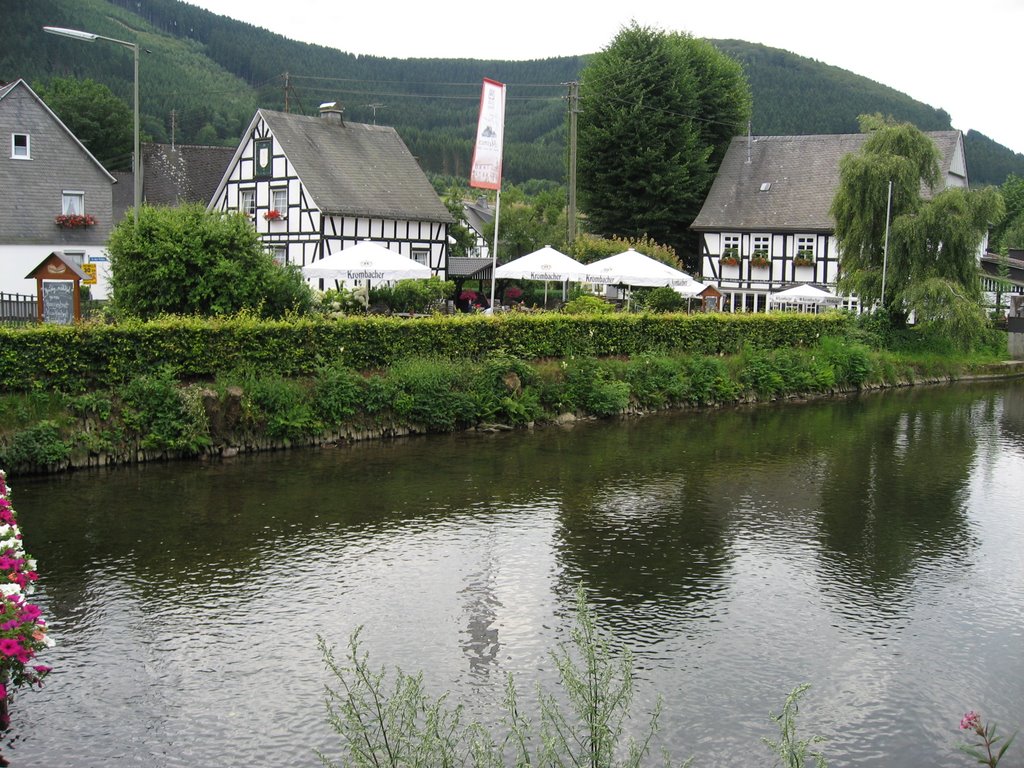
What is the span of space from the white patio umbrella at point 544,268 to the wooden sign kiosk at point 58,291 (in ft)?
36.8

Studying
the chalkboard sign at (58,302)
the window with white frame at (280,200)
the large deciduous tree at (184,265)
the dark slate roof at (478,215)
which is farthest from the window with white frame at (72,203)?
the dark slate roof at (478,215)

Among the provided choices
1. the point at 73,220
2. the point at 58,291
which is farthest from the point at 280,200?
the point at 58,291

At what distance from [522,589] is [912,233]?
26.8m

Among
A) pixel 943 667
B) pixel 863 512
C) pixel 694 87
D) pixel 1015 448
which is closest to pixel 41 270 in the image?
pixel 863 512

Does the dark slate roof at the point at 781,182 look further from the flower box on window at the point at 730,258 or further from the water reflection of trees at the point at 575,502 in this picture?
the water reflection of trees at the point at 575,502

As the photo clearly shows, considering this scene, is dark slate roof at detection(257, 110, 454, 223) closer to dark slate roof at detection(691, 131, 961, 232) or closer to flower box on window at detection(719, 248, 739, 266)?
flower box on window at detection(719, 248, 739, 266)

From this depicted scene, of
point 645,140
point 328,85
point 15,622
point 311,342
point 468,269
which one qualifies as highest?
point 328,85

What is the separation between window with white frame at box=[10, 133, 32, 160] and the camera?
37.6 m

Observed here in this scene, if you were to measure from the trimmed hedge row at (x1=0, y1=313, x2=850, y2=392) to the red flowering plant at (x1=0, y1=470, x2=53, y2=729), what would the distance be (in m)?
9.63

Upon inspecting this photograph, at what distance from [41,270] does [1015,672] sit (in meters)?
18.5

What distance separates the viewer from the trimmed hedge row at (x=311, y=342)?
18156 millimetres

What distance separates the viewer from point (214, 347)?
20.1 m

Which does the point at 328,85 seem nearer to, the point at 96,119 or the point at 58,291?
the point at 96,119

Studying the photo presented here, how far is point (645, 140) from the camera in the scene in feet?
156
